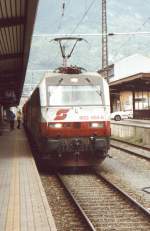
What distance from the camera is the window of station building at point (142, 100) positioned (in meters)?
48.7

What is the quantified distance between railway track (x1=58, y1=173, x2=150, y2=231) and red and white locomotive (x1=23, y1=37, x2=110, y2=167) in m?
0.98

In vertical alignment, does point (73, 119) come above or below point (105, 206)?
above

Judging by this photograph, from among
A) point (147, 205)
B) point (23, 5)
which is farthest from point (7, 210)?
point (23, 5)

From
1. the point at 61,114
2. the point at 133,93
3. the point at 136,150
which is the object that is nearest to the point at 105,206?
the point at 61,114

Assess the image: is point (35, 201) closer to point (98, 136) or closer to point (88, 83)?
point (98, 136)

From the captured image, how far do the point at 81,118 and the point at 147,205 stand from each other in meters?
5.58

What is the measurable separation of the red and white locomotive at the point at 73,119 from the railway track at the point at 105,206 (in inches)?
38.4

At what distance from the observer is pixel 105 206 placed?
11742 mm

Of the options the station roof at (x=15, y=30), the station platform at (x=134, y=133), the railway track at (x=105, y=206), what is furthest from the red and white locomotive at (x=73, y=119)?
the station platform at (x=134, y=133)

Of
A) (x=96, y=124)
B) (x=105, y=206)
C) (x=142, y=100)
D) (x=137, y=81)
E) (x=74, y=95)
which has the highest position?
(x=137, y=81)

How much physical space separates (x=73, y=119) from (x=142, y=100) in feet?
110

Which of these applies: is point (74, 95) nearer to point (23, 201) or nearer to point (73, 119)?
point (73, 119)

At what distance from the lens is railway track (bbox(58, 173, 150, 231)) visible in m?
9.98

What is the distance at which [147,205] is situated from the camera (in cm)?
1170
